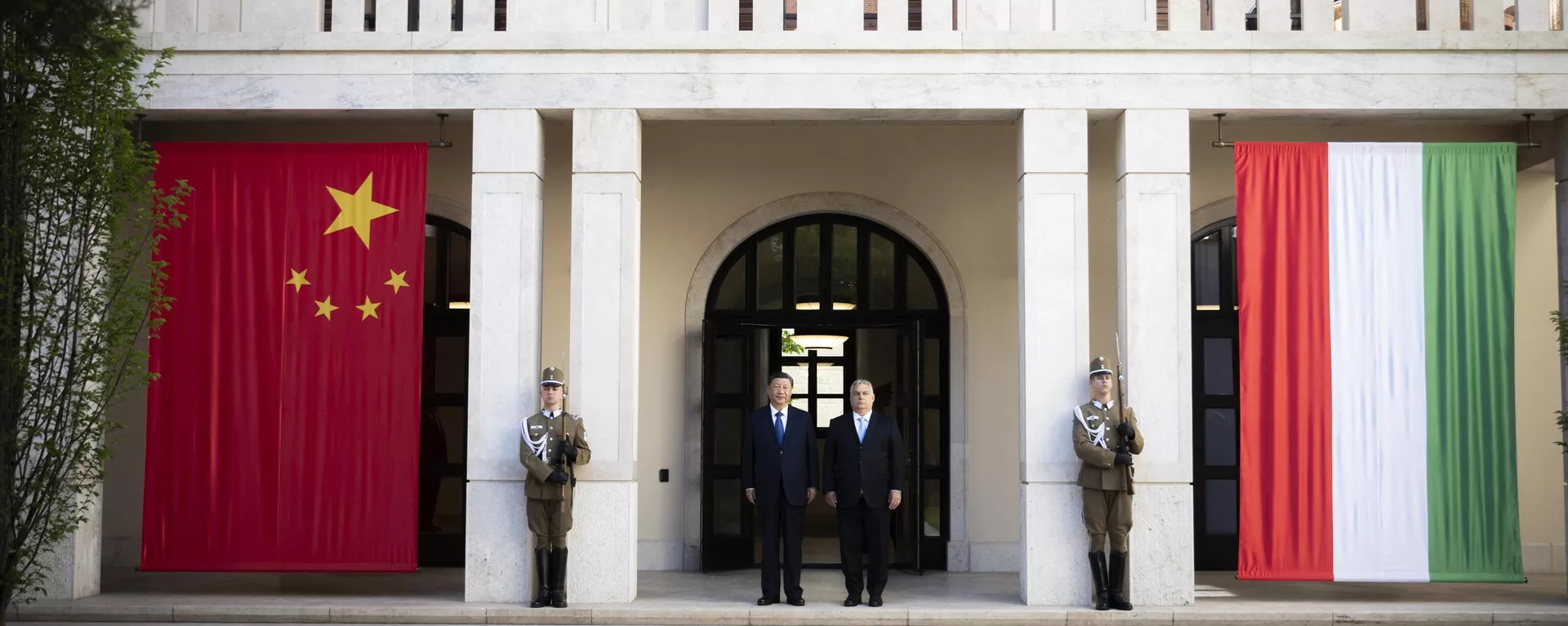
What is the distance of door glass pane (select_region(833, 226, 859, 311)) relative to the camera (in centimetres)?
1313

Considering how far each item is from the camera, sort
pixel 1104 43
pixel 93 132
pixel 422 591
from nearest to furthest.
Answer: pixel 93 132
pixel 1104 43
pixel 422 591

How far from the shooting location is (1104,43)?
10.3 metres

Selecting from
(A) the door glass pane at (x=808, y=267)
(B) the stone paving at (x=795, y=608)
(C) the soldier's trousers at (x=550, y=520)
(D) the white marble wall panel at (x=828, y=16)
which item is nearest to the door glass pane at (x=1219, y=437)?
(B) the stone paving at (x=795, y=608)

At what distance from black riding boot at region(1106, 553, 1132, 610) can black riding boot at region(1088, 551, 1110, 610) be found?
0.12 ft

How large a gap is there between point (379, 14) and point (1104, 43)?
5748mm

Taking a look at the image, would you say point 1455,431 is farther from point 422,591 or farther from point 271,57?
point 271,57

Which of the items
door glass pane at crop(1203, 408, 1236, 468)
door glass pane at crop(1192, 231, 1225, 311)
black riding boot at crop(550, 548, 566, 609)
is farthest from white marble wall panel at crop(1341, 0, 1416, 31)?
black riding boot at crop(550, 548, 566, 609)

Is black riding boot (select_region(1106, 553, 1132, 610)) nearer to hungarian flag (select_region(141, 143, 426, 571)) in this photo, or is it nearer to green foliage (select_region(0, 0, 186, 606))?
hungarian flag (select_region(141, 143, 426, 571))

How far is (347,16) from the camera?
34.4 feet

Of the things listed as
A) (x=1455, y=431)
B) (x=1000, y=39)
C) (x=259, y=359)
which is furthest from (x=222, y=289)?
(x=1455, y=431)

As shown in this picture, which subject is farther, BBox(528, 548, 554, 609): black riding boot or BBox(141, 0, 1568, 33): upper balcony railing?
BBox(141, 0, 1568, 33): upper balcony railing

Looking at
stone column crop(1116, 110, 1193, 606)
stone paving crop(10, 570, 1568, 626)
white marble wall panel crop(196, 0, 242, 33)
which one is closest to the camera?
stone paving crop(10, 570, 1568, 626)

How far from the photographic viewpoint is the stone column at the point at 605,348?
10.2 m

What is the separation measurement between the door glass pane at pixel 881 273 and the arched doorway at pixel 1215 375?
3.01 meters
